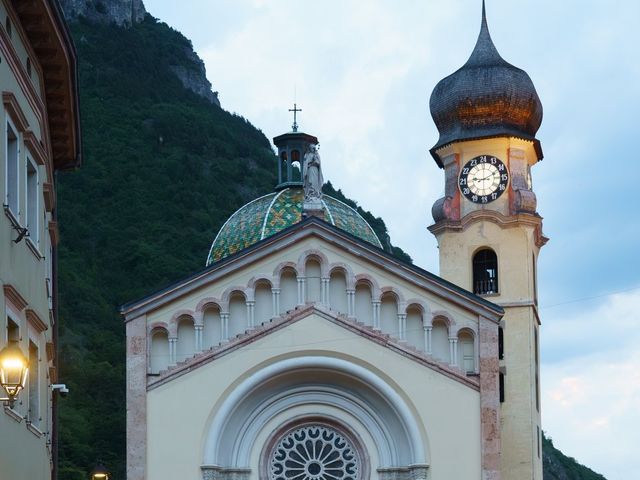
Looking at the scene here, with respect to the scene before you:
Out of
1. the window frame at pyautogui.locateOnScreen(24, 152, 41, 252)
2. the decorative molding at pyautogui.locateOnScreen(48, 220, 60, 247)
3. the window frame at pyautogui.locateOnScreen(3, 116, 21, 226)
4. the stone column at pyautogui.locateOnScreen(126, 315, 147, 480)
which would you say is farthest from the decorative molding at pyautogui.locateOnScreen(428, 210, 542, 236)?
the window frame at pyautogui.locateOnScreen(3, 116, 21, 226)

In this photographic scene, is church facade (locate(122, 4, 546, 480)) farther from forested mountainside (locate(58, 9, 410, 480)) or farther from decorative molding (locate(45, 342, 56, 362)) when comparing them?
forested mountainside (locate(58, 9, 410, 480))

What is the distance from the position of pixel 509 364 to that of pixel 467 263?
2.66 metres

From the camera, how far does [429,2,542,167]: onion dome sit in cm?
4162

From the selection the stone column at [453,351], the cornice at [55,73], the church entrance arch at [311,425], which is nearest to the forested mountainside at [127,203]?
the church entrance arch at [311,425]

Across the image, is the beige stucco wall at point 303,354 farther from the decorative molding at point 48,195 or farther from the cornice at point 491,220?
the cornice at point 491,220

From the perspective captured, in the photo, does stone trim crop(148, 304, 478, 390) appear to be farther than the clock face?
No

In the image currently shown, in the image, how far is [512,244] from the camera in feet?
133

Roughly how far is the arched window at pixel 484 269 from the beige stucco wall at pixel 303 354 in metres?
9.05

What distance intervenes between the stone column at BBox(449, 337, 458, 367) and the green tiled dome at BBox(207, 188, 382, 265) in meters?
10.6

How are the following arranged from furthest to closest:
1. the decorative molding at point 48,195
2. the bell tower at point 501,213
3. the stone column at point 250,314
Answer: the bell tower at point 501,213
the stone column at point 250,314
the decorative molding at point 48,195

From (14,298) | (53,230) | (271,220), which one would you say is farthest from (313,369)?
(14,298)

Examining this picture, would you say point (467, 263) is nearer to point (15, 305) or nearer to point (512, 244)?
point (512, 244)

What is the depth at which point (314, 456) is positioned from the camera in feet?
109

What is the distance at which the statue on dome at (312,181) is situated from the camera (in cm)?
3359
